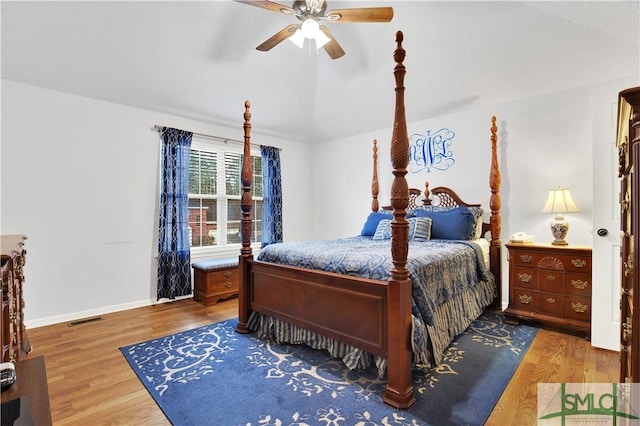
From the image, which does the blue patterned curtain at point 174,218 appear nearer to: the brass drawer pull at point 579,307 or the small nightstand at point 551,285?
the small nightstand at point 551,285

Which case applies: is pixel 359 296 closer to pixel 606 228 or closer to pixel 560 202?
pixel 606 228

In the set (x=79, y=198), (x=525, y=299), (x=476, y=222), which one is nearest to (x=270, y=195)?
(x=79, y=198)

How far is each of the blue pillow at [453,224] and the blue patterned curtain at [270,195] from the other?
7.95 feet

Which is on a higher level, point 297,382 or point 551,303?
point 551,303

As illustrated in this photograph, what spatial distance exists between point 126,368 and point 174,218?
1968mm

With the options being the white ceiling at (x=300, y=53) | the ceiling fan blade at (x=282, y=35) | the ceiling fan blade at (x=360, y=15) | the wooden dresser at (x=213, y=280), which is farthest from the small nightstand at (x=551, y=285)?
the wooden dresser at (x=213, y=280)

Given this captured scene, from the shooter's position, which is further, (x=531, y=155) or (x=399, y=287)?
(x=531, y=155)

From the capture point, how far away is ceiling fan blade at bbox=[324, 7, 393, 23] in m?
2.08

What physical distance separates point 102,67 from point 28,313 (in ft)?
8.06

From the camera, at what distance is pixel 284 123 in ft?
15.1

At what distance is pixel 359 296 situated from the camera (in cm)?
202

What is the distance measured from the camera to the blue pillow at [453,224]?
3.29m

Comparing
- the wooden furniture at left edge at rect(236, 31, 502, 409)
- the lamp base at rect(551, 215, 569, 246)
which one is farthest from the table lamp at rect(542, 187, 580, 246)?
the wooden furniture at left edge at rect(236, 31, 502, 409)

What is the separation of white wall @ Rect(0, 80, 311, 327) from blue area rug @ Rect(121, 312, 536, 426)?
1256 millimetres
